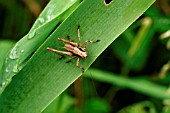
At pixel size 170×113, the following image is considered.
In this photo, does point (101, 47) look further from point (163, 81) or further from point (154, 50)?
point (154, 50)

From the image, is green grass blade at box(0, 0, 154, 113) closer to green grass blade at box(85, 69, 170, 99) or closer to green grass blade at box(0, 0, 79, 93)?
green grass blade at box(0, 0, 79, 93)

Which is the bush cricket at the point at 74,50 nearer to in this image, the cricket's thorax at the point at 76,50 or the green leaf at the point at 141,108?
the cricket's thorax at the point at 76,50

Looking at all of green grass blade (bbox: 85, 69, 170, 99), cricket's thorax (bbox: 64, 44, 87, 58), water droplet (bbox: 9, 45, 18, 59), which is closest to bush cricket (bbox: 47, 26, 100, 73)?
cricket's thorax (bbox: 64, 44, 87, 58)

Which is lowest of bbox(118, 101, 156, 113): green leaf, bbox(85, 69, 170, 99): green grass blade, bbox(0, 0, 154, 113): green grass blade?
bbox(0, 0, 154, 113): green grass blade

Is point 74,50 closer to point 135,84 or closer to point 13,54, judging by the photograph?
point 13,54

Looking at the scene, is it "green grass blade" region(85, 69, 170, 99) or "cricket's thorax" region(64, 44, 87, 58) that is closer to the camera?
"cricket's thorax" region(64, 44, 87, 58)

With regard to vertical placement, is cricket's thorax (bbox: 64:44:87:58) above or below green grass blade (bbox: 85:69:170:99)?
below
